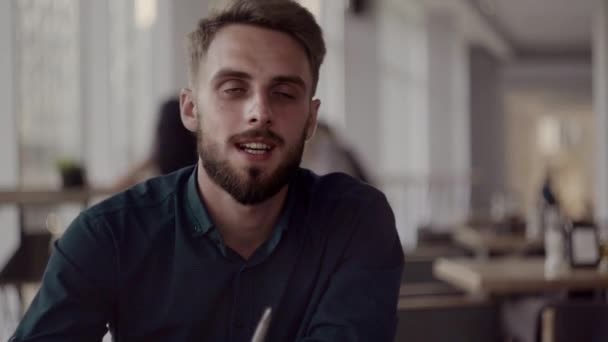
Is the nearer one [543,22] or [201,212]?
[201,212]

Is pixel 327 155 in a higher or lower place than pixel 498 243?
higher

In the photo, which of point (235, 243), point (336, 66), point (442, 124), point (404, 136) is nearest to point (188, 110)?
point (235, 243)

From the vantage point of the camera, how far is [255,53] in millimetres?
1252

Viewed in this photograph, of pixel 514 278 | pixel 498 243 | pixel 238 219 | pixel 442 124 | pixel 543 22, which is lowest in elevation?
pixel 498 243

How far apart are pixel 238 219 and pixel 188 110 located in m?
0.19

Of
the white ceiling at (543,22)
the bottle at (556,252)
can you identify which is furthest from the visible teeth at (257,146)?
the white ceiling at (543,22)

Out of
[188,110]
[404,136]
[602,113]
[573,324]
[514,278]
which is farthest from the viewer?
[404,136]

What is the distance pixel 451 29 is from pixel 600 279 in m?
9.56

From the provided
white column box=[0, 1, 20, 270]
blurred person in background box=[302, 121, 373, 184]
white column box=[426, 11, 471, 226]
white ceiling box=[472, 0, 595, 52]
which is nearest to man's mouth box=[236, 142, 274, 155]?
blurred person in background box=[302, 121, 373, 184]

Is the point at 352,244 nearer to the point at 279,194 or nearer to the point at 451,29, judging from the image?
the point at 279,194

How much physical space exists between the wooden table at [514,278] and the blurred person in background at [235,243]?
1.66 meters

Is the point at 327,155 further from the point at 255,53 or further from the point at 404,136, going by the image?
the point at 404,136

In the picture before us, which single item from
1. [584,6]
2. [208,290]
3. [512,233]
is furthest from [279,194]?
[584,6]

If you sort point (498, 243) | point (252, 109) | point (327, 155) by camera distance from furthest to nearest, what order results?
point (498, 243)
point (327, 155)
point (252, 109)
